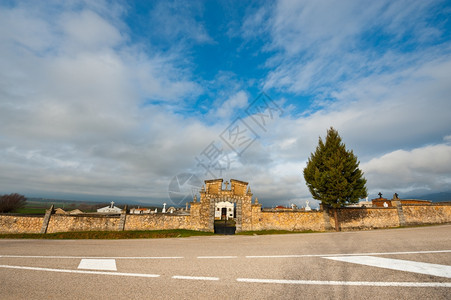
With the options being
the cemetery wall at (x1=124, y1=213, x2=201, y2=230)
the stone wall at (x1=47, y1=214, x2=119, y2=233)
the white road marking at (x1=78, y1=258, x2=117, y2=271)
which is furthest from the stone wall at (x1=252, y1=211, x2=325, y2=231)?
the white road marking at (x1=78, y1=258, x2=117, y2=271)

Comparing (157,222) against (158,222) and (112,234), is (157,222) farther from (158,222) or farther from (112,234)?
(112,234)

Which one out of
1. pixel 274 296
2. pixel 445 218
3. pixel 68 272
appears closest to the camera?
pixel 274 296

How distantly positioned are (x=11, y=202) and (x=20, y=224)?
1466 inches

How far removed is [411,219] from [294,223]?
1338cm

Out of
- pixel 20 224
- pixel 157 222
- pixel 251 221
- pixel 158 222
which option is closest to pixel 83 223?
pixel 20 224

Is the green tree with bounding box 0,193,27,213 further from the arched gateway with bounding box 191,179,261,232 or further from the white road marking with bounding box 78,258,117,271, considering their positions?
the white road marking with bounding box 78,258,117,271

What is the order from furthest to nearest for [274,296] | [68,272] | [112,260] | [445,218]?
[445,218]
[112,260]
[68,272]
[274,296]

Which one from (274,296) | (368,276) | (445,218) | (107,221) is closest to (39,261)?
(274,296)

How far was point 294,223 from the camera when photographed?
21.2 metres

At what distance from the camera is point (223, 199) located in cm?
2217

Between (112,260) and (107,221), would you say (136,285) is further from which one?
(107,221)

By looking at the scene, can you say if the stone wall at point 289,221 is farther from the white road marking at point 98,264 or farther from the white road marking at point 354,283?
the white road marking at point 354,283

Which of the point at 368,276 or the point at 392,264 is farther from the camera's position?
the point at 392,264

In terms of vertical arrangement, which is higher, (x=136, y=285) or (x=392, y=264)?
(x=392, y=264)
